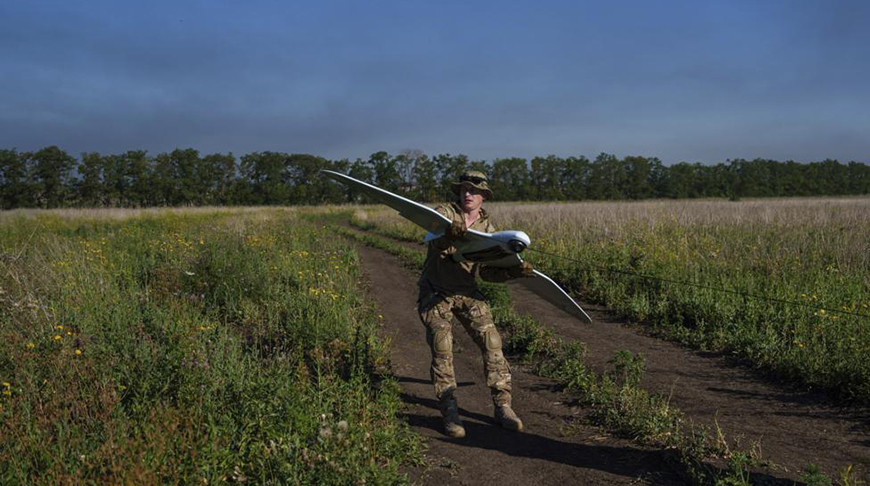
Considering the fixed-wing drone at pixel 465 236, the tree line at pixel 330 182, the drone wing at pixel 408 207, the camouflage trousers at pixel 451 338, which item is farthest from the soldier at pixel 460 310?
the tree line at pixel 330 182

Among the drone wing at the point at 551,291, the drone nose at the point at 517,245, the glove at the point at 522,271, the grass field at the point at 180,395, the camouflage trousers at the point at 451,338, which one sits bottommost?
the grass field at the point at 180,395

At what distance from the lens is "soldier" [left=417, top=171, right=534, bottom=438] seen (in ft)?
14.0

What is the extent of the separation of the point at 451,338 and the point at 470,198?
1172mm

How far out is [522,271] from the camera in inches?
166

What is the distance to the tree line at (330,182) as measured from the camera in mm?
54281

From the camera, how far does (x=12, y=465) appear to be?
293cm

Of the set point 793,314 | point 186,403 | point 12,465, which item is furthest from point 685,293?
point 12,465

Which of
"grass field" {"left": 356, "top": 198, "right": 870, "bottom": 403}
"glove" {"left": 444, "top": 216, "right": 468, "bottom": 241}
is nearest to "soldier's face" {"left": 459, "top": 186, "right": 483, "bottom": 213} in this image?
"glove" {"left": 444, "top": 216, "right": 468, "bottom": 241}

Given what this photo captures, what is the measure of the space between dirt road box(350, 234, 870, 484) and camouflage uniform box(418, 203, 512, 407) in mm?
455

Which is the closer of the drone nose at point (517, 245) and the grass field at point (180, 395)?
the grass field at point (180, 395)

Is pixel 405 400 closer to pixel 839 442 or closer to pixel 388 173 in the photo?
pixel 839 442

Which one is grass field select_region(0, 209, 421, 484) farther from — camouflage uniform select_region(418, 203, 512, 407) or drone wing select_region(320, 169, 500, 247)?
drone wing select_region(320, 169, 500, 247)

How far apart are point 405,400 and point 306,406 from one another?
1390mm

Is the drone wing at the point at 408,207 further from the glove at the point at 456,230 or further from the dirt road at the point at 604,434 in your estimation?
the dirt road at the point at 604,434
